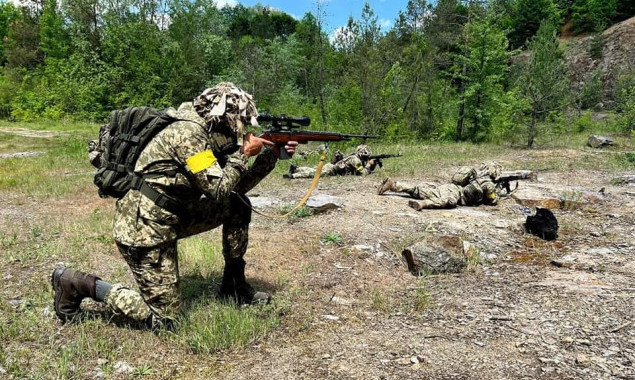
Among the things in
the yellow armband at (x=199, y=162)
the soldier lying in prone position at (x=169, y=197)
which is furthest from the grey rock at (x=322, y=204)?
the yellow armband at (x=199, y=162)

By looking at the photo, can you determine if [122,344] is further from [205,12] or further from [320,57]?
[205,12]

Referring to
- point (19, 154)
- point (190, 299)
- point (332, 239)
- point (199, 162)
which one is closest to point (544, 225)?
point (332, 239)

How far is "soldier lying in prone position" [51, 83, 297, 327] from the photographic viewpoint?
279cm

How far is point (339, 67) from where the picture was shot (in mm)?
18172

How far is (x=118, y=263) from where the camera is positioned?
4.39m

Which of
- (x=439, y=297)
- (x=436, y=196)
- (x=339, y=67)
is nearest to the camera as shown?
(x=439, y=297)

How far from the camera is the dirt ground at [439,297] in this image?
8.89 ft

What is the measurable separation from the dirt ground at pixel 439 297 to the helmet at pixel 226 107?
1490 millimetres

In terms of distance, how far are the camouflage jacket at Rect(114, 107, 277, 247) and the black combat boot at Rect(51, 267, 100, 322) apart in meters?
0.42

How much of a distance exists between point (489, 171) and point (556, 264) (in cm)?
348

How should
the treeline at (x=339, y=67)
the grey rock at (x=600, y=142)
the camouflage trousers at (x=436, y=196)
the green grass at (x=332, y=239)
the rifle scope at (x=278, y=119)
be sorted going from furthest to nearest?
the treeline at (x=339, y=67)
the grey rock at (x=600, y=142)
the camouflage trousers at (x=436, y=196)
the green grass at (x=332, y=239)
the rifle scope at (x=278, y=119)

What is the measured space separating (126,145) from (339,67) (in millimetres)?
16082

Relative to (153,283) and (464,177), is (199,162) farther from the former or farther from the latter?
(464,177)

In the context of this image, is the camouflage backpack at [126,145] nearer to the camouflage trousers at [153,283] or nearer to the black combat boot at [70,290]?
the camouflage trousers at [153,283]
